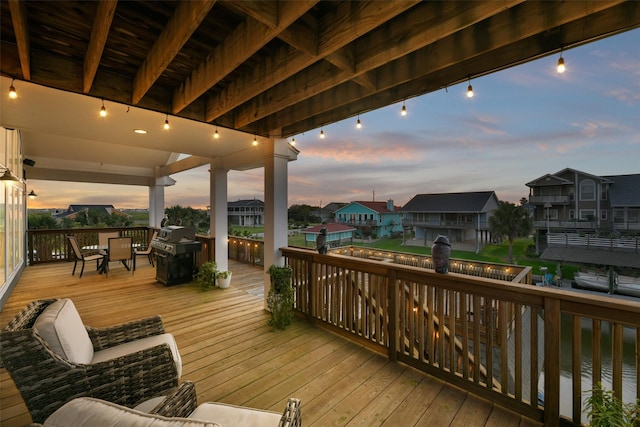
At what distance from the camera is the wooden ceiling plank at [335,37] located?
4.90 feet

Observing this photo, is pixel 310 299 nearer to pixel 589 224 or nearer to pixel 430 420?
pixel 430 420

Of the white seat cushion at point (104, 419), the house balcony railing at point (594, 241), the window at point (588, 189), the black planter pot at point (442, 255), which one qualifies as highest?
the window at point (588, 189)

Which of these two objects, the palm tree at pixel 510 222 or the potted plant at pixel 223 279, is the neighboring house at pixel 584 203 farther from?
the potted plant at pixel 223 279

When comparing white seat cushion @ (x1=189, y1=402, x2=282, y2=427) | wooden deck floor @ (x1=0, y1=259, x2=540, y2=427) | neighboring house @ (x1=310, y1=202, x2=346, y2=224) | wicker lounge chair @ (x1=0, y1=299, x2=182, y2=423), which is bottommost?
wooden deck floor @ (x1=0, y1=259, x2=540, y2=427)

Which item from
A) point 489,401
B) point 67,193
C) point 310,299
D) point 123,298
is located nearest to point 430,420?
point 489,401

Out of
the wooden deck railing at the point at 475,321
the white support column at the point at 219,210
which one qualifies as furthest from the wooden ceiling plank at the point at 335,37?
the white support column at the point at 219,210

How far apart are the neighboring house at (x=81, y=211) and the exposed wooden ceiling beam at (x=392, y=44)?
893cm

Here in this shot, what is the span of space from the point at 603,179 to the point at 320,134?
9.26 ft

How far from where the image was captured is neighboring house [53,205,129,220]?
7.92 m

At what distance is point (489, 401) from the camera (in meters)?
2.12

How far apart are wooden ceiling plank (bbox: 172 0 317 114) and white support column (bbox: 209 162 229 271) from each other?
2882mm

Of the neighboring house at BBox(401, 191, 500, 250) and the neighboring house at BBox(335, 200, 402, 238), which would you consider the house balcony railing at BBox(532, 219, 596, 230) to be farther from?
the neighboring house at BBox(335, 200, 402, 238)

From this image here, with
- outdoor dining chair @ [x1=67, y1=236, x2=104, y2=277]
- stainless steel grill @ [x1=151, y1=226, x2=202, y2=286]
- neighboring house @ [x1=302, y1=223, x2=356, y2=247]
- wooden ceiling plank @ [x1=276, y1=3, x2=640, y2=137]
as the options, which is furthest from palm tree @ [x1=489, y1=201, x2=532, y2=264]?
outdoor dining chair @ [x1=67, y1=236, x2=104, y2=277]

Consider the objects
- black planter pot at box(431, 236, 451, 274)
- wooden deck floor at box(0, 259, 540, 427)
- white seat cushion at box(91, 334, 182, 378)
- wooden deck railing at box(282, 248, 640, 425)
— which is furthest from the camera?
black planter pot at box(431, 236, 451, 274)
